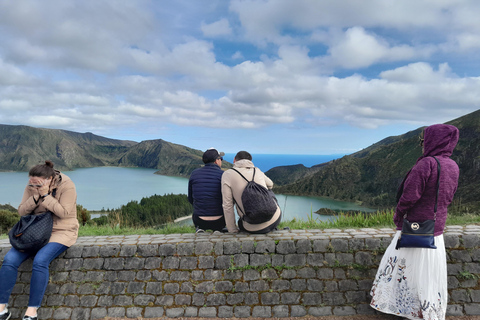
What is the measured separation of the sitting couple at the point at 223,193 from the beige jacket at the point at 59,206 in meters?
1.97

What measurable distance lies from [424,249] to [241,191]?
2586 millimetres

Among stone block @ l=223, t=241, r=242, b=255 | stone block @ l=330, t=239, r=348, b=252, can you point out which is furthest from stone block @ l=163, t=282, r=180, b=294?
stone block @ l=330, t=239, r=348, b=252

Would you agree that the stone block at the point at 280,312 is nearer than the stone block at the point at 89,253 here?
Yes

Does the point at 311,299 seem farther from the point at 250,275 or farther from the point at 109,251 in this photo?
the point at 109,251

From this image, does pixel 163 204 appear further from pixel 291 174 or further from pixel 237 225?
pixel 291 174

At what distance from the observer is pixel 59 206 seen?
4.30 metres

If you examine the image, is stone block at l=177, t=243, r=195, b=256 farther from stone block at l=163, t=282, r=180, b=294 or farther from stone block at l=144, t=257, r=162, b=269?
stone block at l=163, t=282, r=180, b=294

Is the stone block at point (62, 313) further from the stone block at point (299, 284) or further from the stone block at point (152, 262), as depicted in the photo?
the stone block at point (299, 284)

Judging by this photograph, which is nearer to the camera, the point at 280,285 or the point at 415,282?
the point at 415,282

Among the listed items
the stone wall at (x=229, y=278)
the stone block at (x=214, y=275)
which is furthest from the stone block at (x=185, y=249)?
the stone block at (x=214, y=275)

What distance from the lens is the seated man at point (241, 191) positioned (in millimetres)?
4793

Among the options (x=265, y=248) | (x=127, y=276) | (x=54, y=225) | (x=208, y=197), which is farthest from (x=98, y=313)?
Result: (x=265, y=248)

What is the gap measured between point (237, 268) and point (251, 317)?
0.75m

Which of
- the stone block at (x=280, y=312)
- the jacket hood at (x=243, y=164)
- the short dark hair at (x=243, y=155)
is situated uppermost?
the short dark hair at (x=243, y=155)
